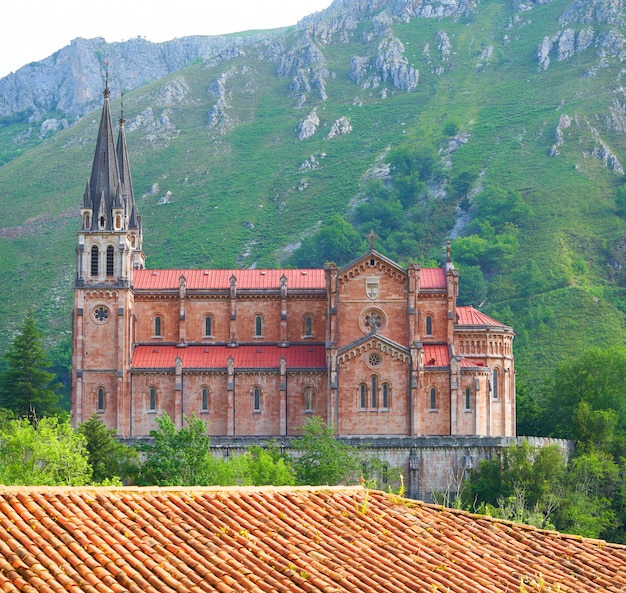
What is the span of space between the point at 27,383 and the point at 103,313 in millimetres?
14638

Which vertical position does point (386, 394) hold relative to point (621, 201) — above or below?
below

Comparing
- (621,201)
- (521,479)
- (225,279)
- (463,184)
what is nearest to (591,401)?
(521,479)

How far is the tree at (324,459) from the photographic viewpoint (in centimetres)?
8456

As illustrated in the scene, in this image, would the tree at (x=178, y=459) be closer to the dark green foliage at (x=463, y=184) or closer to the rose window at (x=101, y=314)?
the rose window at (x=101, y=314)

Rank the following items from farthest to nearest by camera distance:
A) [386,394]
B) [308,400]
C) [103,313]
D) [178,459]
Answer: [103,313]
[308,400]
[386,394]
[178,459]

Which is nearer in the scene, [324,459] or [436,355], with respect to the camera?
[324,459]

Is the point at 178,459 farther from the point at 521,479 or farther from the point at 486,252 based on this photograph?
the point at 486,252

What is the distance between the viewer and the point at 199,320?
10456 centimetres

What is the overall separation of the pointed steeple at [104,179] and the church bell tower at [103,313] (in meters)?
0.07

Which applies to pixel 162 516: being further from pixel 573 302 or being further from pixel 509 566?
pixel 573 302

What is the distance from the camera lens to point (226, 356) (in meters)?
102

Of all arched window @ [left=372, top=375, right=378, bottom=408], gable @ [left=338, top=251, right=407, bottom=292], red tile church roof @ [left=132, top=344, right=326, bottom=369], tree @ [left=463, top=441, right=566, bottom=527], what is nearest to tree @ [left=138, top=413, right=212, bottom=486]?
tree @ [left=463, top=441, right=566, bottom=527]

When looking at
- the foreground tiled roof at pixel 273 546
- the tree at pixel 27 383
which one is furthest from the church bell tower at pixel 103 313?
the foreground tiled roof at pixel 273 546

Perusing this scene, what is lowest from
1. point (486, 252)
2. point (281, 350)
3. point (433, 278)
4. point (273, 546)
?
Answer: point (273, 546)
